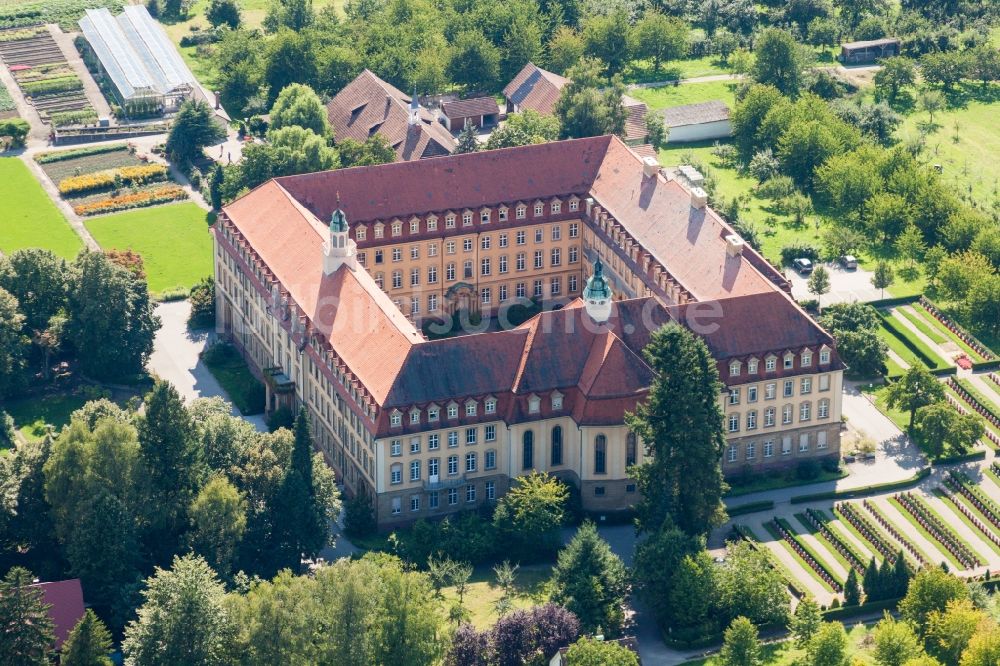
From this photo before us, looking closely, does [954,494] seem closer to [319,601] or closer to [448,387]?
[448,387]

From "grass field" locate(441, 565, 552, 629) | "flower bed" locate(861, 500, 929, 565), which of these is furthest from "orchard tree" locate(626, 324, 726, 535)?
"flower bed" locate(861, 500, 929, 565)

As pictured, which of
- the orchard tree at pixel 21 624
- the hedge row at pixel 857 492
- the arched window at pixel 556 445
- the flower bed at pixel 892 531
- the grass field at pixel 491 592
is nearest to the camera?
the orchard tree at pixel 21 624

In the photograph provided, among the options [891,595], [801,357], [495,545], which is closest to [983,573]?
[891,595]

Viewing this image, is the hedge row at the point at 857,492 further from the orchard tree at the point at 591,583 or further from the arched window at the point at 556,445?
the orchard tree at the point at 591,583

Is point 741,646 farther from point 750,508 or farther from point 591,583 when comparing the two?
point 750,508

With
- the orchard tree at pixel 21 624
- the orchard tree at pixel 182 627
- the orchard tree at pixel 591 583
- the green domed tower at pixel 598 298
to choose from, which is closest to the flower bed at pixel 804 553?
the orchard tree at pixel 591 583

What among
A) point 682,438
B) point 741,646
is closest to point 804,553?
point 682,438

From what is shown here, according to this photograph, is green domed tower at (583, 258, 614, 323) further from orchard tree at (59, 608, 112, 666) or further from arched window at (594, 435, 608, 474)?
orchard tree at (59, 608, 112, 666)
